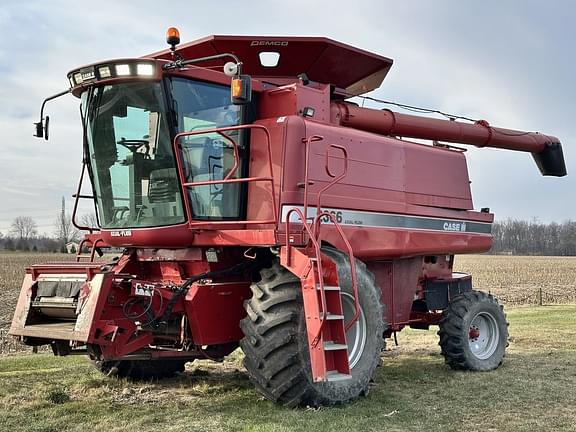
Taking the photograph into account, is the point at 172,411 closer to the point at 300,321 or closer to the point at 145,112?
the point at 300,321

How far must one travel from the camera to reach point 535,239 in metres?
103

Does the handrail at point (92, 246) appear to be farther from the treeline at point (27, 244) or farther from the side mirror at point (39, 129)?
the treeline at point (27, 244)

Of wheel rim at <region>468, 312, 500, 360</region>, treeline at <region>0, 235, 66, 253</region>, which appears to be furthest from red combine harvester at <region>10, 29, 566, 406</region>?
treeline at <region>0, 235, 66, 253</region>

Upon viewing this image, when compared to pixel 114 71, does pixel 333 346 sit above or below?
below

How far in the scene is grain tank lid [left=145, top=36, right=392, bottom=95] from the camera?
6.93 metres

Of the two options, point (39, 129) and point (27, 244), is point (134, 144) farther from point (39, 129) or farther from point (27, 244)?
point (27, 244)

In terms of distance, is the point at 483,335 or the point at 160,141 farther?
the point at 483,335

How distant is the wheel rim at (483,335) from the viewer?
27.7 feet

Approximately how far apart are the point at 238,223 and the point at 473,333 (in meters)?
4.01

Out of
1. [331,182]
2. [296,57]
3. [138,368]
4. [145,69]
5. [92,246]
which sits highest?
[296,57]

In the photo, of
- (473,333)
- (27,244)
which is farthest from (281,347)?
(27,244)

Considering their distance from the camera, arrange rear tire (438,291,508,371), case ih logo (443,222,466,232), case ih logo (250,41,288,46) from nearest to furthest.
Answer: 1. case ih logo (250,41,288,46)
2. rear tire (438,291,508,371)
3. case ih logo (443,222,466,232)

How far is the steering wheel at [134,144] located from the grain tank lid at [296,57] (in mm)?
1399

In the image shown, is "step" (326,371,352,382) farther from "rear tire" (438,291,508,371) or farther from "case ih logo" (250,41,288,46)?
"case ih logo" (250,41,288,46)
